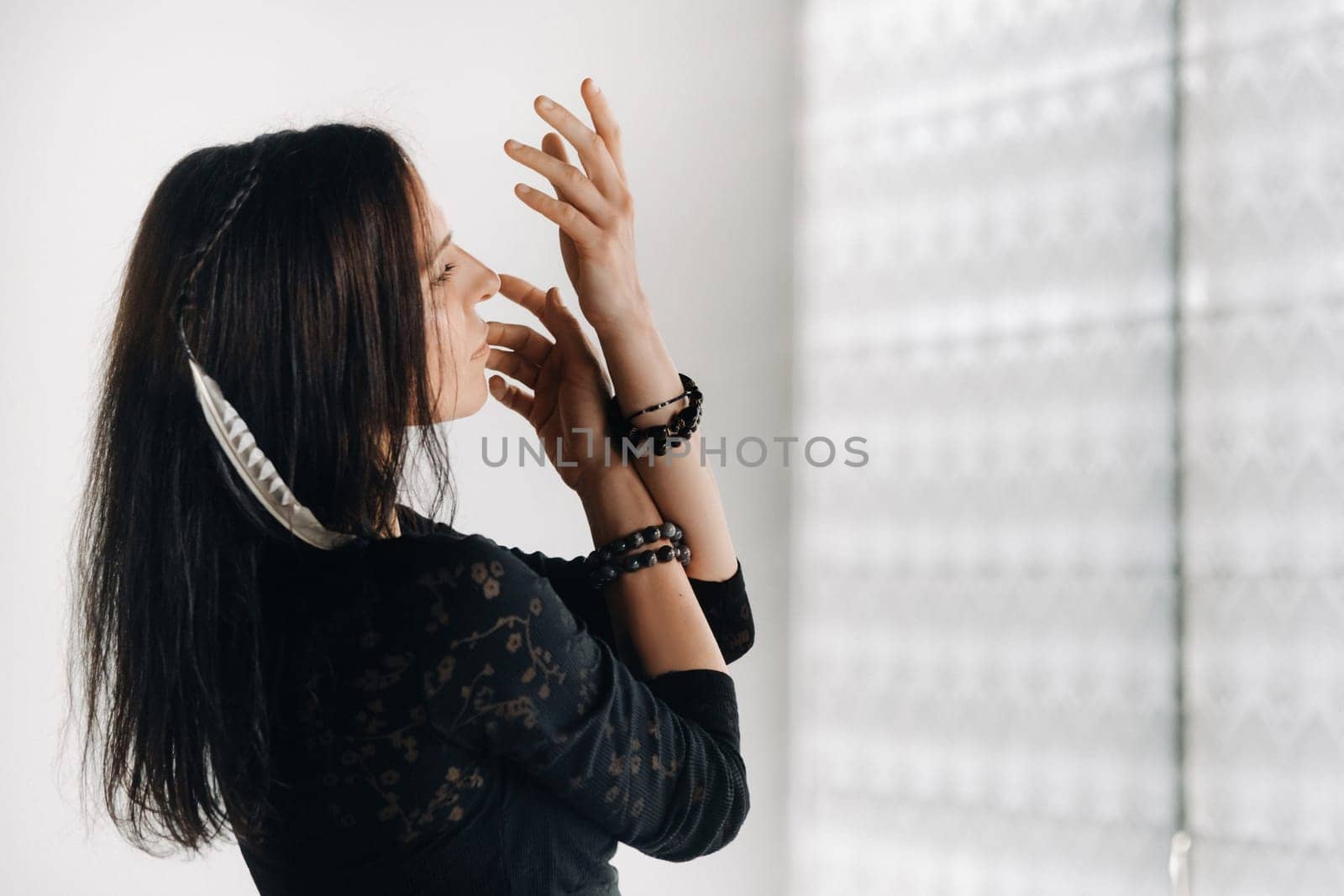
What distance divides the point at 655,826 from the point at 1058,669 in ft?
3.48

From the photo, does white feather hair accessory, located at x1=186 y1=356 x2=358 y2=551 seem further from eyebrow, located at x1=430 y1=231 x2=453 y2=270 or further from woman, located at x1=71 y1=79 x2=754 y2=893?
eyebrow, located at x1=430 y1=231 x2=453 y2=270

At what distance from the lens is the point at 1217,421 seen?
1.58 meters

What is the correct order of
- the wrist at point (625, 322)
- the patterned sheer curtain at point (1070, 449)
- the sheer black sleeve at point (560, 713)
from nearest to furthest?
the sheer black sleeve at point (560, 713), the wrist at point (625, 322), the patterned sheer curtain at point (1070, 449)

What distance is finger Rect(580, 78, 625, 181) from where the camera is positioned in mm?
996

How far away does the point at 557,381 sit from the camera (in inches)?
48.2

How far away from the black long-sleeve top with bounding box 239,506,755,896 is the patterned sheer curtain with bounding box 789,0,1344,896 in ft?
3.28

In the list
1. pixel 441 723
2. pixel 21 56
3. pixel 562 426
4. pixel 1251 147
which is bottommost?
pixel 441 723

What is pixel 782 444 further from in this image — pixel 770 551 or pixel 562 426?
pixel 562 426

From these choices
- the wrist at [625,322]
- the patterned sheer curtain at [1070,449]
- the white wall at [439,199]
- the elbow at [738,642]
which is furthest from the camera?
the white wall at [439,199]

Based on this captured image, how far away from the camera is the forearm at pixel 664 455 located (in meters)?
1.07

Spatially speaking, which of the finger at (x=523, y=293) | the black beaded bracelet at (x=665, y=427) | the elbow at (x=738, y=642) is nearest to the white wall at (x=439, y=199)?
the finger at (x=523, y=293)

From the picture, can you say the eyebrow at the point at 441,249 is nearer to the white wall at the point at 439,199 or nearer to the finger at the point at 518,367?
the finger at the point at 518,367

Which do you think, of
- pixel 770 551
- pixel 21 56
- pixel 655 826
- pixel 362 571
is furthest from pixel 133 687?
pixel 21 56

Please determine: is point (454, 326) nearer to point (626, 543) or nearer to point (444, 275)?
point (444, 275)
